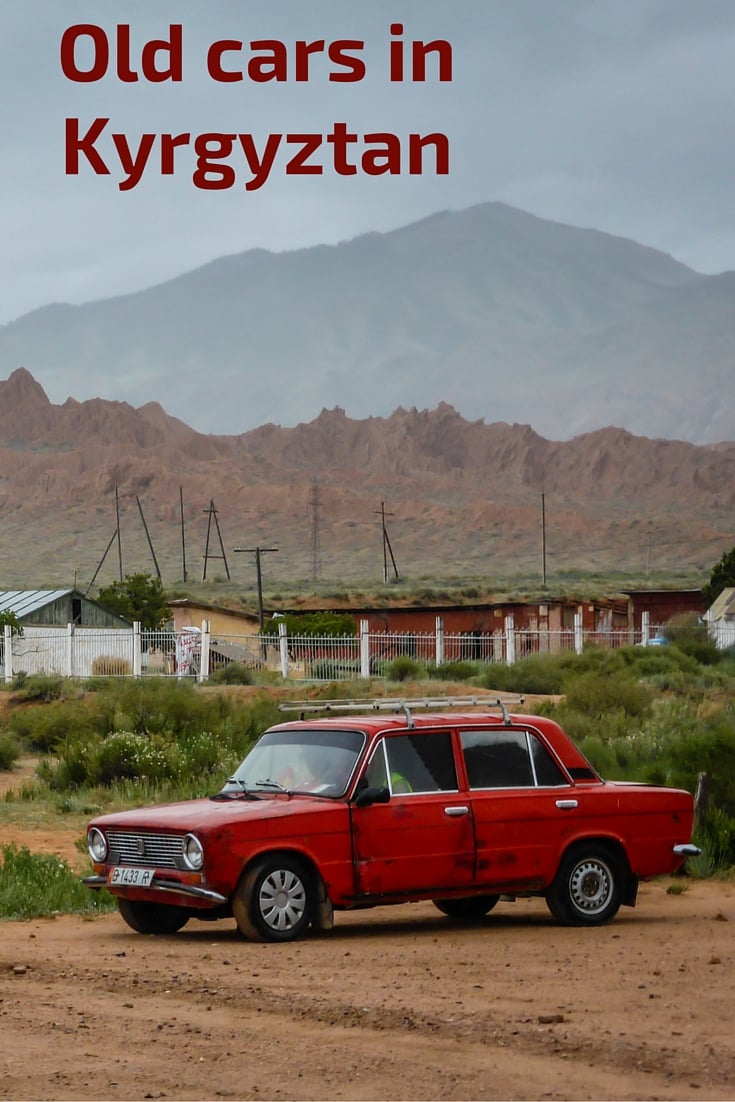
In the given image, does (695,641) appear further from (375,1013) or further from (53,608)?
(375,1013)

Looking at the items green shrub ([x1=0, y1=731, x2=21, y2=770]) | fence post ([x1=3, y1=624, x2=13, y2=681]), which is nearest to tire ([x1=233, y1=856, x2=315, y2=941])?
green shrub ([x1=0, y1=731, x2=21, y2=770])

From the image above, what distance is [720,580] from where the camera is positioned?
81.9 meters

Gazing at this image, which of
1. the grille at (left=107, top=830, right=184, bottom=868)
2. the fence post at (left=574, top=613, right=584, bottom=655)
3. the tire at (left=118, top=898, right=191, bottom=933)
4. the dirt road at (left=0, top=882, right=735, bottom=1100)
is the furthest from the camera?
the fence post at (left=574, top=613, right=584, bottom=655)

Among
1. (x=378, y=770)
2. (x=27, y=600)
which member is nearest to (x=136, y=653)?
(x=27, y=600)

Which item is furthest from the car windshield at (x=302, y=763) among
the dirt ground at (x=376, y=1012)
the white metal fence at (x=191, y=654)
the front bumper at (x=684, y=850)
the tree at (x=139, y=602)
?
the tree at (x=139, y=602)

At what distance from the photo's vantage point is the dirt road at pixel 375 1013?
748 centimetres

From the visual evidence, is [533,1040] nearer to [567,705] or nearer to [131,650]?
[567,705]

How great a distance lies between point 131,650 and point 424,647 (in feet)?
31.8

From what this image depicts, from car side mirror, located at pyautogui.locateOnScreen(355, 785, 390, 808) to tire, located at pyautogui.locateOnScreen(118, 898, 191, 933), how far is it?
1743 mm

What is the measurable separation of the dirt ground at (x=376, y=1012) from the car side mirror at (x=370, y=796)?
1024 mm

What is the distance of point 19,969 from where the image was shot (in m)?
10.8

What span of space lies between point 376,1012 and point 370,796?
3.19m

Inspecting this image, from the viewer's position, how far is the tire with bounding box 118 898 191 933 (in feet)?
41.9

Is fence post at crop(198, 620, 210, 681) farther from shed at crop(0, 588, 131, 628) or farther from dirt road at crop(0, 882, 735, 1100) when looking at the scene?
dirt road at crop(0, 882, 735, 1100)
